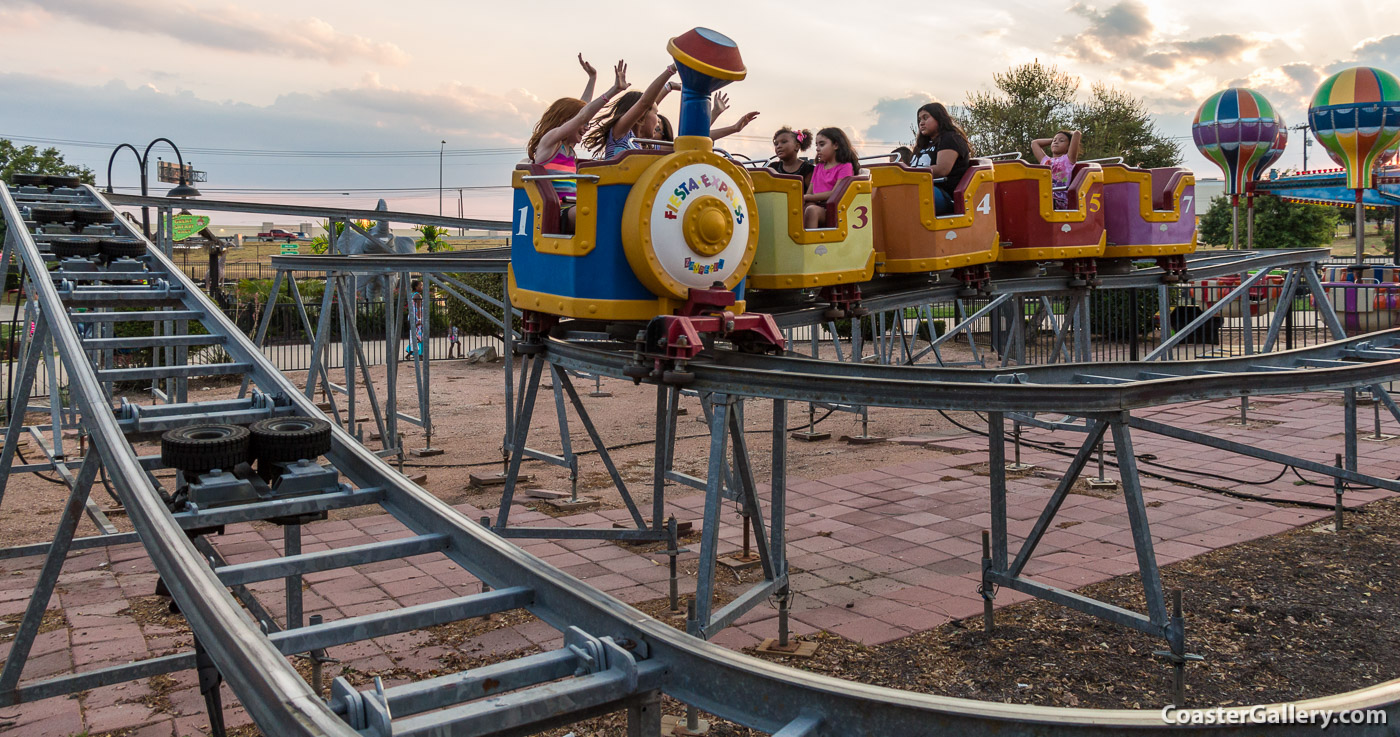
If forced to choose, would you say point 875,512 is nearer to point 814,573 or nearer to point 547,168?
point 814,573

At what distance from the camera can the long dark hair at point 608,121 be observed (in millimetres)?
6141

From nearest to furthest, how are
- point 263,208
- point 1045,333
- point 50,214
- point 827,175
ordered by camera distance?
point 827,175 → point 50,214 → point 263,208 → point 1045,333

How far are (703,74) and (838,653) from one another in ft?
9.21

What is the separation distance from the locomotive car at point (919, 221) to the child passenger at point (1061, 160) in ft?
3.45

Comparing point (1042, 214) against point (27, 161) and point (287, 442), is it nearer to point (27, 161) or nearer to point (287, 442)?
point (287, 442)

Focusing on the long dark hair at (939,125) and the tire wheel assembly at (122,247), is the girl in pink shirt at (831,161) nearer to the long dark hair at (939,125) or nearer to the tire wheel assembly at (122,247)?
the long dark hair at (939,125)

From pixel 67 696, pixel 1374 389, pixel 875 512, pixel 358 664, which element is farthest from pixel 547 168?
pixel 1374 389

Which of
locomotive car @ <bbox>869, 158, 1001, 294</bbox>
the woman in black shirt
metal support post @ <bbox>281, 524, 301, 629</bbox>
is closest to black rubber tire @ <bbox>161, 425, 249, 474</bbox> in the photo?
metal support post @ <bbox>281, 524, 301, 629</bbox>

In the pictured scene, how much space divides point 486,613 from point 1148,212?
746 centimetres

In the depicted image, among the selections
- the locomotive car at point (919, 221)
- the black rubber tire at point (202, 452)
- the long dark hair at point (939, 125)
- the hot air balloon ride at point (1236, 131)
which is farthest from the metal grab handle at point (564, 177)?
the hot air balloon ride at point (1236, 131)

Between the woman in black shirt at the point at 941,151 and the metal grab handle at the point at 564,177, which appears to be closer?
the metal grab handle at the point at 564,177

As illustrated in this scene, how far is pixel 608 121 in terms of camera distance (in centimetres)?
614

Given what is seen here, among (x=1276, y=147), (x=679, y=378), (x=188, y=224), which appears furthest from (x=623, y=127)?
(x=1276, y=147)

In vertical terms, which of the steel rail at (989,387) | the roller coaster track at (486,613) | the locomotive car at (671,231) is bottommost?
the roller coaster track at (486,613)
